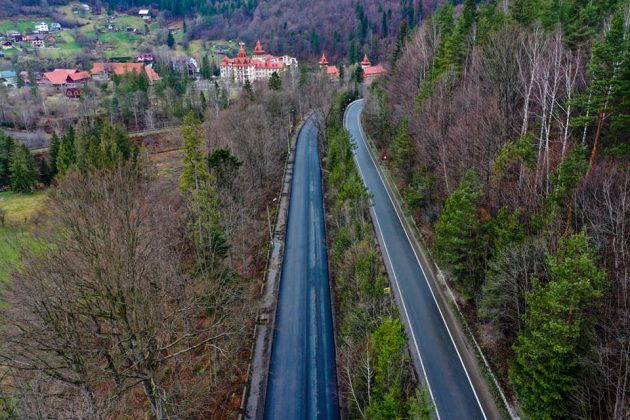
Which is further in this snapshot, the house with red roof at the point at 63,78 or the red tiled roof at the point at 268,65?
the red tiled roof at the point at 268,65

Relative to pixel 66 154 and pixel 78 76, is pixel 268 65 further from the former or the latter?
pixel 66 154

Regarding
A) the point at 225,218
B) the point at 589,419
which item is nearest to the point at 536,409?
the point at 589,419

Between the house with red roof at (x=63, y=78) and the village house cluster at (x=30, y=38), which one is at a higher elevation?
the village house cluster at (x=30, y=38)

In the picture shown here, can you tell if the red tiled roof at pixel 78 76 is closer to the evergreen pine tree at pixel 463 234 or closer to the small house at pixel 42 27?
the small house at pixel 42 27

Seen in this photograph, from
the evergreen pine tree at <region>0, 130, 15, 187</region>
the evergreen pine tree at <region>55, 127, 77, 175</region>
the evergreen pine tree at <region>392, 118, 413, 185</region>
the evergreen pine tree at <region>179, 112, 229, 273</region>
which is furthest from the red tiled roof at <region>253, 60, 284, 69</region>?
the evergreen pine tree at <region>179, 112, 229, 273</region>

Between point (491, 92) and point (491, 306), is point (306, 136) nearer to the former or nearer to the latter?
point (491, 92)

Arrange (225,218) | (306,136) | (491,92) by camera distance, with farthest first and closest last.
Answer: (306,136)
(491,92)
(225,218)

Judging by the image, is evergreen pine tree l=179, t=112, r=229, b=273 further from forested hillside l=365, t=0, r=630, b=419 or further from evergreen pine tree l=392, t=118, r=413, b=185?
evergreen pine tree l=392, t=118, r=413, b=185

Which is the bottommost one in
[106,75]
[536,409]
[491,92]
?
[536,409]

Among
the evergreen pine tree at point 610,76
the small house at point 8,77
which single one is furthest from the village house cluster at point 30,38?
the evergreen pine tree at point 610,76
